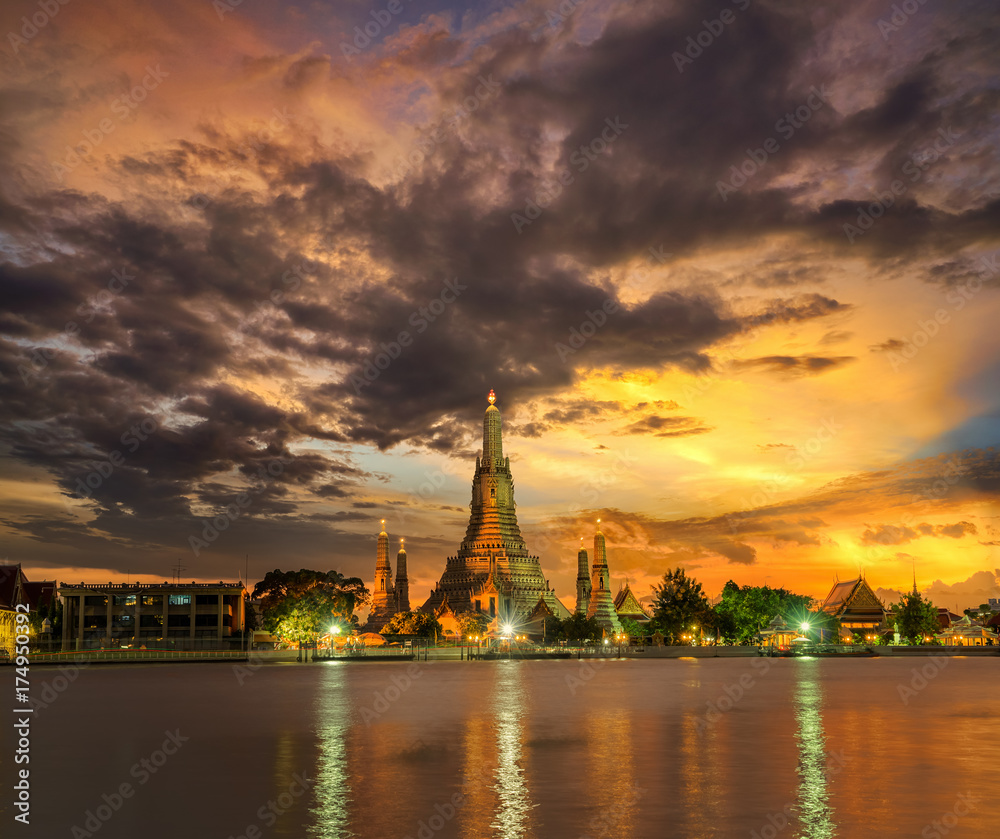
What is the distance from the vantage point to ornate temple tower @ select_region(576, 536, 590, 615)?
181 metres

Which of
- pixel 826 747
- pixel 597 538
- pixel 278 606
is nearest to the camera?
pixel 826 747

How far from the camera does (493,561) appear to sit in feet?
559

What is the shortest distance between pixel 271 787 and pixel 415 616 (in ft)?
388

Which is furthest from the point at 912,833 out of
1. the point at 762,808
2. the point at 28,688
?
the point at 28,688

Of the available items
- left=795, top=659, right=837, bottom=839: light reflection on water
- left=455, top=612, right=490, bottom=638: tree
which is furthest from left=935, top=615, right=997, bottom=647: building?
left=795, top=659, right=837, bottom=839: light reflection on water

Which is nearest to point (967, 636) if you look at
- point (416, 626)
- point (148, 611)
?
point (416, 626)

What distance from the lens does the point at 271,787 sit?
25.2 meters

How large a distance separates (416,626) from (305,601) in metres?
23.1

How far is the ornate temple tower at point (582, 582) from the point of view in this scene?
7136 inches

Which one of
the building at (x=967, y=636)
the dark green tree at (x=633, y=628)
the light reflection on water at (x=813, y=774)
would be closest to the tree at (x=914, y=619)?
the building at (x=967, y=636)

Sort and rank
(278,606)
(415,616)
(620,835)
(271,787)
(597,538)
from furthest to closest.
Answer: (597,538) → (415,616) → (278,606) → (271,787) → (620,835)

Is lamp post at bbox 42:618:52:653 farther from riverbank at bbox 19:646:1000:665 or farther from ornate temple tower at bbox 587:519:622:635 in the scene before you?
ornate temple tower at bbox 587:519:622:635

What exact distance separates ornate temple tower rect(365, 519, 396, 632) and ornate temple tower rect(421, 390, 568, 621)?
44.0 ft

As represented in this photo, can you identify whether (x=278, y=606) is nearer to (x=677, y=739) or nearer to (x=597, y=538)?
(x=597, y=538)
